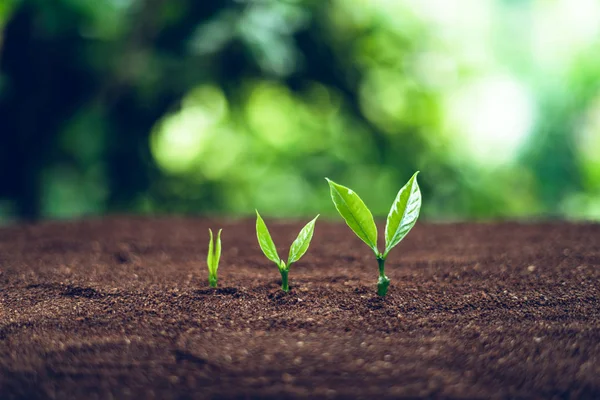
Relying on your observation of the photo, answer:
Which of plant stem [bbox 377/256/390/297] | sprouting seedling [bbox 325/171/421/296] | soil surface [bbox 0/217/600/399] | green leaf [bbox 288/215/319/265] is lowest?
soil surface [bbox 0/217/600/399]

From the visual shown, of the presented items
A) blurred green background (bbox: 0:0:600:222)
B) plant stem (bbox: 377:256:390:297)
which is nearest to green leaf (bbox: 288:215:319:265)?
plant stem (bbox: 377:256:390:297)

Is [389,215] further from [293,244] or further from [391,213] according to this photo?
[293,244]

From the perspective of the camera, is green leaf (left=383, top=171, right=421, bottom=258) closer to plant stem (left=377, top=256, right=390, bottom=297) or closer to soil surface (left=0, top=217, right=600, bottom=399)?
plant stem (left=377, top=256, right=390, bottom=297)

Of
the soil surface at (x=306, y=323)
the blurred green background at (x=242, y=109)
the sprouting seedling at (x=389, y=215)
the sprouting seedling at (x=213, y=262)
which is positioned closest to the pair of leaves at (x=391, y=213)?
the sprouting seedling at (x=389, y=215)

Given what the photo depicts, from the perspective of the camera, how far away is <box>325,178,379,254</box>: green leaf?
959 millimetres

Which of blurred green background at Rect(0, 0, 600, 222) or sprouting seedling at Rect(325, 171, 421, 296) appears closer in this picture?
sprouting seedling at Rect(325, 171, 421, 296)

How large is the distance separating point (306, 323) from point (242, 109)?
9.23 ft

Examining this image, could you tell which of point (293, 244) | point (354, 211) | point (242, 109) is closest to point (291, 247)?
point (293, 244)

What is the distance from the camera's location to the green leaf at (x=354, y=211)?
959 millimetres

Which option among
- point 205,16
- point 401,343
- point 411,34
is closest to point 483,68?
point 411,34

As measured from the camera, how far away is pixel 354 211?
972 millimetres

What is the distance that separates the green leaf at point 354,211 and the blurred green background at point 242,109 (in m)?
1.83

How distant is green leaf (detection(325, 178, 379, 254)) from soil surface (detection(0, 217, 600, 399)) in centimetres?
13

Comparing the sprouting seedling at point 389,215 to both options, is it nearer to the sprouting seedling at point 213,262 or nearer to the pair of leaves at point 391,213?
the pair of leaves at point 391,213
